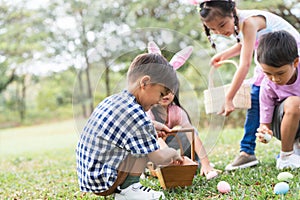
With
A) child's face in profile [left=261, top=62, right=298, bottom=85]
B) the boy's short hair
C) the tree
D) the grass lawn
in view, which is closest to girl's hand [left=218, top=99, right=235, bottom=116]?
the grass lawn

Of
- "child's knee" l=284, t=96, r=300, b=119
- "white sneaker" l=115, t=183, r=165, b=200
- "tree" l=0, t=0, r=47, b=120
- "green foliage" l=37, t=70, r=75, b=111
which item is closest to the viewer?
"white sneaker" l=115, t=183, r=165, b=200

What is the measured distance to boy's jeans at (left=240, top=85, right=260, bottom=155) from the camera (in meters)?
3.00

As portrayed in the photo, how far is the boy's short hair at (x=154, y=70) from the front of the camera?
201cm

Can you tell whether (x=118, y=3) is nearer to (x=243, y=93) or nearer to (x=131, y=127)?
(x=243, y=93)

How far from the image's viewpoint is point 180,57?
227cm

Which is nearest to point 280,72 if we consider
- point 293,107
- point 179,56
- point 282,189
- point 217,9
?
point 293,107

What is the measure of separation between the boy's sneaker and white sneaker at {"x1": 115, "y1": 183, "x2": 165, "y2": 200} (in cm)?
93

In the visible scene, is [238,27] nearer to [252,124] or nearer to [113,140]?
[252,124]

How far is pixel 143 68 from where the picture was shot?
2049 mm

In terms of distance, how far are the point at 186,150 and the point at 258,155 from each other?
51.5 inches

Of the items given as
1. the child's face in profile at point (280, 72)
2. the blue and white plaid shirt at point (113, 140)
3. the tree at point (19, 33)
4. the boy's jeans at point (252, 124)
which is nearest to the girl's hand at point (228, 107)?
the child's face in profile at point (280, 72)

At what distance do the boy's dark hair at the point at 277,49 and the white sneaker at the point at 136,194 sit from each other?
1.03 metres

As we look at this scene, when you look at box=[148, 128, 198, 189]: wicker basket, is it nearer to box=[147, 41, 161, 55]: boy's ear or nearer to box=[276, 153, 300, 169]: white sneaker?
box=[147, 41, 161, 55]: boy's ear

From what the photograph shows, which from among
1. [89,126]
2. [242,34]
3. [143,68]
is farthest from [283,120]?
[89,126]
